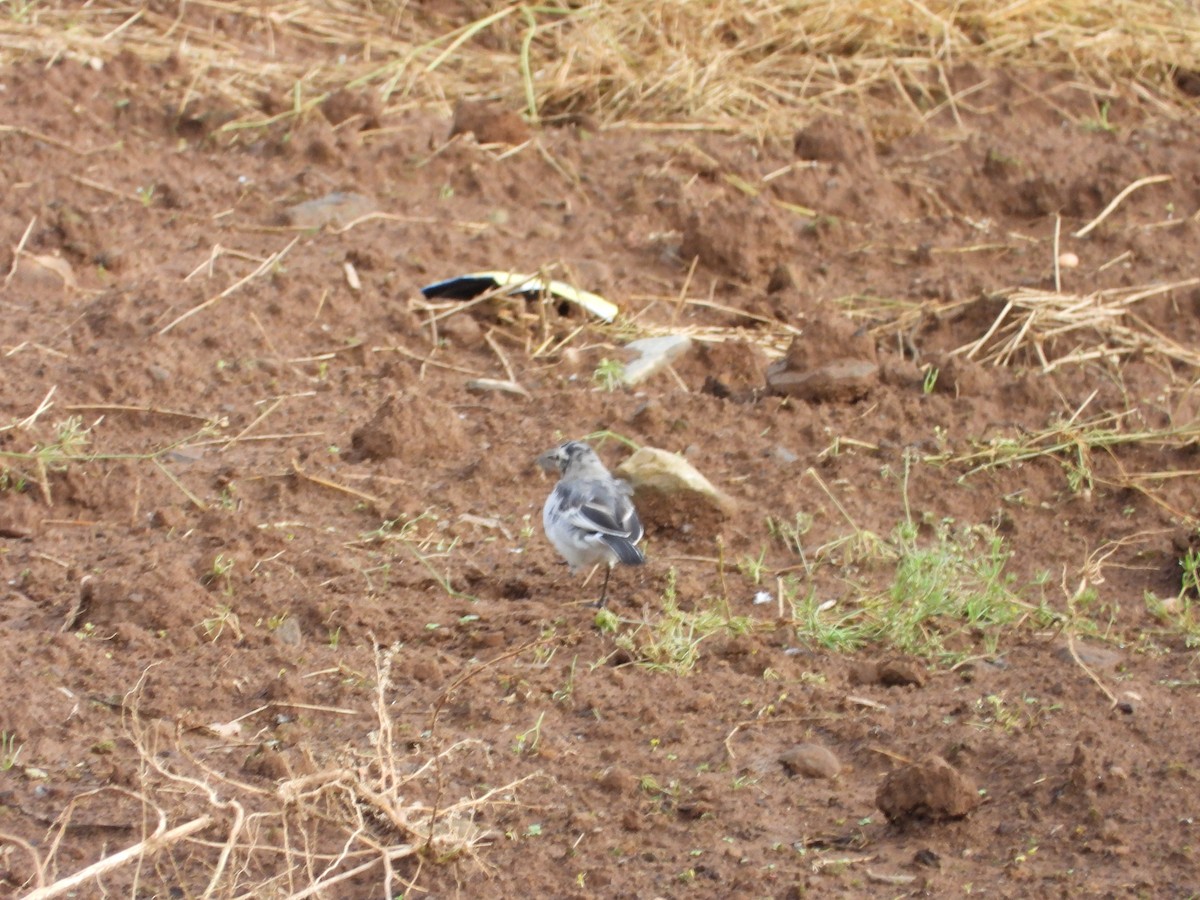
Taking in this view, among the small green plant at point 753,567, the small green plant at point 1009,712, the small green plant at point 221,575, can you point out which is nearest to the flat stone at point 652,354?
the small green plant at point 753,567

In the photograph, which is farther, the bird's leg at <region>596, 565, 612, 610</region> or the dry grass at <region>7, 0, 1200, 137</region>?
the dry grass at <region>7, 0, 1200, 137</region>

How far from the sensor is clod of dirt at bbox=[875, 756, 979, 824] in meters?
4.04

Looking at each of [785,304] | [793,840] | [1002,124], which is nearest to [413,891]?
[793,840]

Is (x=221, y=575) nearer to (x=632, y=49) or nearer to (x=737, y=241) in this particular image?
(x=737, y=241)

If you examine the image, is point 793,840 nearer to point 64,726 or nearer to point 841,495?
point 64,726

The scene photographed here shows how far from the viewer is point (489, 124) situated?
379 inches

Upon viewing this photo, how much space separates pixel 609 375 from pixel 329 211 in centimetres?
222

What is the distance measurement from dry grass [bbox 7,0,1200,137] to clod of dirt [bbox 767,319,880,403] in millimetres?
3295

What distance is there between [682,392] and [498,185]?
2597 mm

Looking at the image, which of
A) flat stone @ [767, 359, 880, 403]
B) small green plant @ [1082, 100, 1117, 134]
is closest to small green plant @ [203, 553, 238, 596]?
flat stone @ [767, 359, 880, 403]

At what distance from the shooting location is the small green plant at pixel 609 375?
7180 mm

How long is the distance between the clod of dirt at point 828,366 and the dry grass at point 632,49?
329cm

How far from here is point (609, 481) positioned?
5.75 metres

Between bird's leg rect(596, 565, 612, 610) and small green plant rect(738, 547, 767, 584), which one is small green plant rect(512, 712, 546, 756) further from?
small green plant rect(738, 547, 767, 584)
